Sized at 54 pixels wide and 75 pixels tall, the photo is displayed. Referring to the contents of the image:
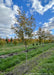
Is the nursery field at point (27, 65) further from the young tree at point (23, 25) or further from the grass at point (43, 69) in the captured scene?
the young tree at point (23, 25)

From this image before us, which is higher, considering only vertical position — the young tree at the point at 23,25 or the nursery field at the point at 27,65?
the young tree at the point at 23,25

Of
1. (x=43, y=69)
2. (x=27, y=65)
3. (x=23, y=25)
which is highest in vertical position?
(x=23, y=25)

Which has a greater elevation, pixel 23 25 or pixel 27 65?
pixel 23 25

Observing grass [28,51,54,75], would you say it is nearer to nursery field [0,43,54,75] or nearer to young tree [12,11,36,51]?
nursery field [0,43,54,75]

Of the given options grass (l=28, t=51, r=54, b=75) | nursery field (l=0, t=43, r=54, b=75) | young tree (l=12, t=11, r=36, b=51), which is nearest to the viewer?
grass (l=28, t=51, r=54, b=75)

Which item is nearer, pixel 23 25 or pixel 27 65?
pixel 27 65

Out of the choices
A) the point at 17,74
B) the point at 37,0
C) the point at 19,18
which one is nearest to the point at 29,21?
the point at 19,18

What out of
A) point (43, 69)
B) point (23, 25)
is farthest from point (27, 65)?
point (23, 25)

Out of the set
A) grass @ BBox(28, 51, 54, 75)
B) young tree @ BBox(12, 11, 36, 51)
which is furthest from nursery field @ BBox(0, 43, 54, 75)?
young tree @ BBox(12, 11, 36, 51)

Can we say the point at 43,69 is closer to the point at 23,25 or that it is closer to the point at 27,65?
the point at 27,65

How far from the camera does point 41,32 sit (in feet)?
50.4

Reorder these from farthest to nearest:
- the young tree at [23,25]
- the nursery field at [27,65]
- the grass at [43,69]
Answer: the young tree at [23,25] < the nursery field at [27,65] < the grass at [43,69]

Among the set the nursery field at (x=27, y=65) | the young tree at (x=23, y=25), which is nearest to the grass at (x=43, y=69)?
the nursery field at (x=27, y=65)

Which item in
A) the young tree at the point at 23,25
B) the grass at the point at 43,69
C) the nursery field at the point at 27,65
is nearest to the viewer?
the grass at the point at 43,69
